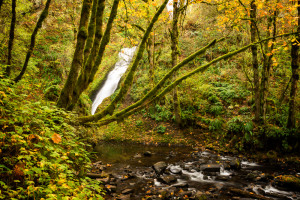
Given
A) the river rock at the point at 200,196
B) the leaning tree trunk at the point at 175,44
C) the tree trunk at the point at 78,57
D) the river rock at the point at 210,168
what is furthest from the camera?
the leaning tree trunk at the point at 175,44

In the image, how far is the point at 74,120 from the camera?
313cm

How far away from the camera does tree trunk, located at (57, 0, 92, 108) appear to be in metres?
3.02

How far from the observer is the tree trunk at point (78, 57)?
302cm

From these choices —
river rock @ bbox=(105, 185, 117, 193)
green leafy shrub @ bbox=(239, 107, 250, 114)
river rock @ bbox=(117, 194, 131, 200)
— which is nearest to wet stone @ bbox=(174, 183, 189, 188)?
river rock @ bbox=(117, 194, 131, 200)

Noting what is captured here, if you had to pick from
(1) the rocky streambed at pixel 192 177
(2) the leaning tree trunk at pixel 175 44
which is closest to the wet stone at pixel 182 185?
(1) the rocky streambed at pixel 192 177

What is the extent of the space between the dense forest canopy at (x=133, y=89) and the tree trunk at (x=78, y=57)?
0.02 meters

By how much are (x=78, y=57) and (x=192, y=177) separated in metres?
6.23

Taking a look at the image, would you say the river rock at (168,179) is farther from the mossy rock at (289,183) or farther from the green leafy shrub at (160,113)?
the green leafy shrub at (160,113)

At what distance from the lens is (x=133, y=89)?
17047mm

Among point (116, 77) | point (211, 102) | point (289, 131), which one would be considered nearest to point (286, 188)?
point (289, 131)

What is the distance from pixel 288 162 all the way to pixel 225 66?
34.9ft

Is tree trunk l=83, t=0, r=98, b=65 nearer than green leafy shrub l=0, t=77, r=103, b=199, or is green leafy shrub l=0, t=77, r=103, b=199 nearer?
green leafy shrub l=0, t=77, r=103, b=199

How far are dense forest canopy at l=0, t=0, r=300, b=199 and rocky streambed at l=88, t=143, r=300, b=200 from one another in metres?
1.67

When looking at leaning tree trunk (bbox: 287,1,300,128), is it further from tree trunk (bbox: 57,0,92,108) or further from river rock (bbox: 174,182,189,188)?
tree trunk (bbox: 57,0,92,108)
